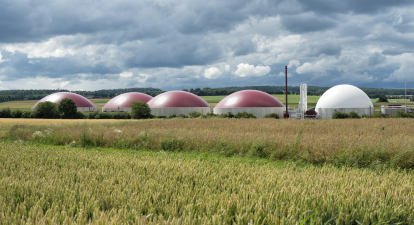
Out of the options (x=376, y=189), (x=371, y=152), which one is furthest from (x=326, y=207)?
(x=371, y=152)

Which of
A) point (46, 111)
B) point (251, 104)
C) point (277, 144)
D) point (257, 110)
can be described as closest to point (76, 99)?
point (46, 111)

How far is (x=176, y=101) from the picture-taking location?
60.5m

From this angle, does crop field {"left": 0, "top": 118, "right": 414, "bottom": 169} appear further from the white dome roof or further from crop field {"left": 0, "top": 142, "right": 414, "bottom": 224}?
the white dome roof

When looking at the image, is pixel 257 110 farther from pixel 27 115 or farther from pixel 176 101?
pixel 27 115

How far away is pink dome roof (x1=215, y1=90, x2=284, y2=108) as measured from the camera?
2181 inches

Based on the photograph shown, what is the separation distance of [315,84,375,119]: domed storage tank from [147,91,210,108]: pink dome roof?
26269 mm

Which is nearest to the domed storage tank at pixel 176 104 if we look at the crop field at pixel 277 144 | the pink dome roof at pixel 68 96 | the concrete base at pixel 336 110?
the concrete base at pixel 336 110

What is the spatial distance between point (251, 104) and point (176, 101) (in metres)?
16.6

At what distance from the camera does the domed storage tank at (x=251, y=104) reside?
180ft

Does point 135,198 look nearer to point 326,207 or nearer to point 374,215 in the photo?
point 326,207

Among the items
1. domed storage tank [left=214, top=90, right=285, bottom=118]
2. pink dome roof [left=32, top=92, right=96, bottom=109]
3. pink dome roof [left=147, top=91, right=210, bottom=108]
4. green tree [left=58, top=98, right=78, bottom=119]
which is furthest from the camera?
pink dome roof [left=32, top=92, right=96, bottom=109]

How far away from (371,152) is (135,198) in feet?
33.4

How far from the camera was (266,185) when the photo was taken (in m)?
5.22

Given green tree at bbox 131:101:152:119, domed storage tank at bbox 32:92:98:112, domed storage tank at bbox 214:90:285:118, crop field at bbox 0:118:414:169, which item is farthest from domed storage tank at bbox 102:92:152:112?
crop field at bbox 0:118:414:169
